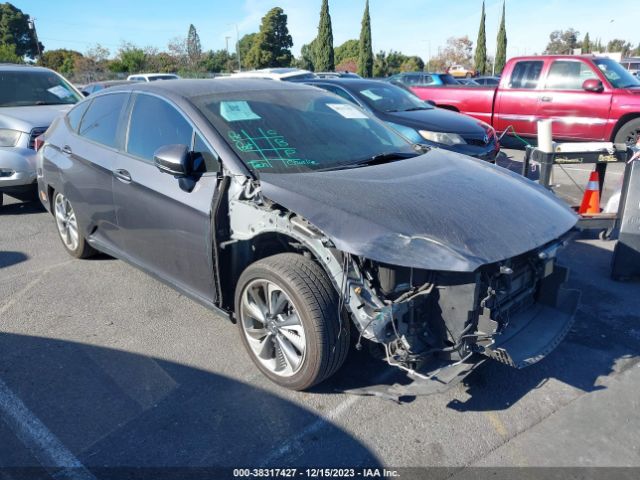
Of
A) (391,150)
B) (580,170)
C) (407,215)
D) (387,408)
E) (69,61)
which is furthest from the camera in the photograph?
(69,61)

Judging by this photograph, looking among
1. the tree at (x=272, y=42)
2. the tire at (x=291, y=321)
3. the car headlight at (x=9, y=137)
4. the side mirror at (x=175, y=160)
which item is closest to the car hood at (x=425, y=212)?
the tire at (x=291, y=321)

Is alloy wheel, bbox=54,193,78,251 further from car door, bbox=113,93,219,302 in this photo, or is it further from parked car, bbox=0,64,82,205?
parked car, bbox=0,64,82,205

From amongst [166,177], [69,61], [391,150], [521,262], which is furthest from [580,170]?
[69,61]

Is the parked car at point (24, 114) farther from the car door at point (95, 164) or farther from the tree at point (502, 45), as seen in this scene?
the tree at point (502, 45)

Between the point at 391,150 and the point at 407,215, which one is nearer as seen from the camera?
the point at 407,215

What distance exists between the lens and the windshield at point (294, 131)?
341 centimetres

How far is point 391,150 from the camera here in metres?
3.96

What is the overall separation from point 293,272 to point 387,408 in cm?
95

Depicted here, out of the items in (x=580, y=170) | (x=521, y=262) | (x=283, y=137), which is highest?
(x=283, y=137)

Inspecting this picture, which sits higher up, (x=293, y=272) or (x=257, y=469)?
(x=293, y=272)

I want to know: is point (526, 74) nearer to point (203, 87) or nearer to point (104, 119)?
point (203, 87)

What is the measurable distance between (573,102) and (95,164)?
28.9 ft

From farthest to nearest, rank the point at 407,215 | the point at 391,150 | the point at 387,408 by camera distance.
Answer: the point at 391,150 < the point at 387,408 < the point at 407,215

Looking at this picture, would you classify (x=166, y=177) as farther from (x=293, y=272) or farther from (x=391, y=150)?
(x=391, y=150)
